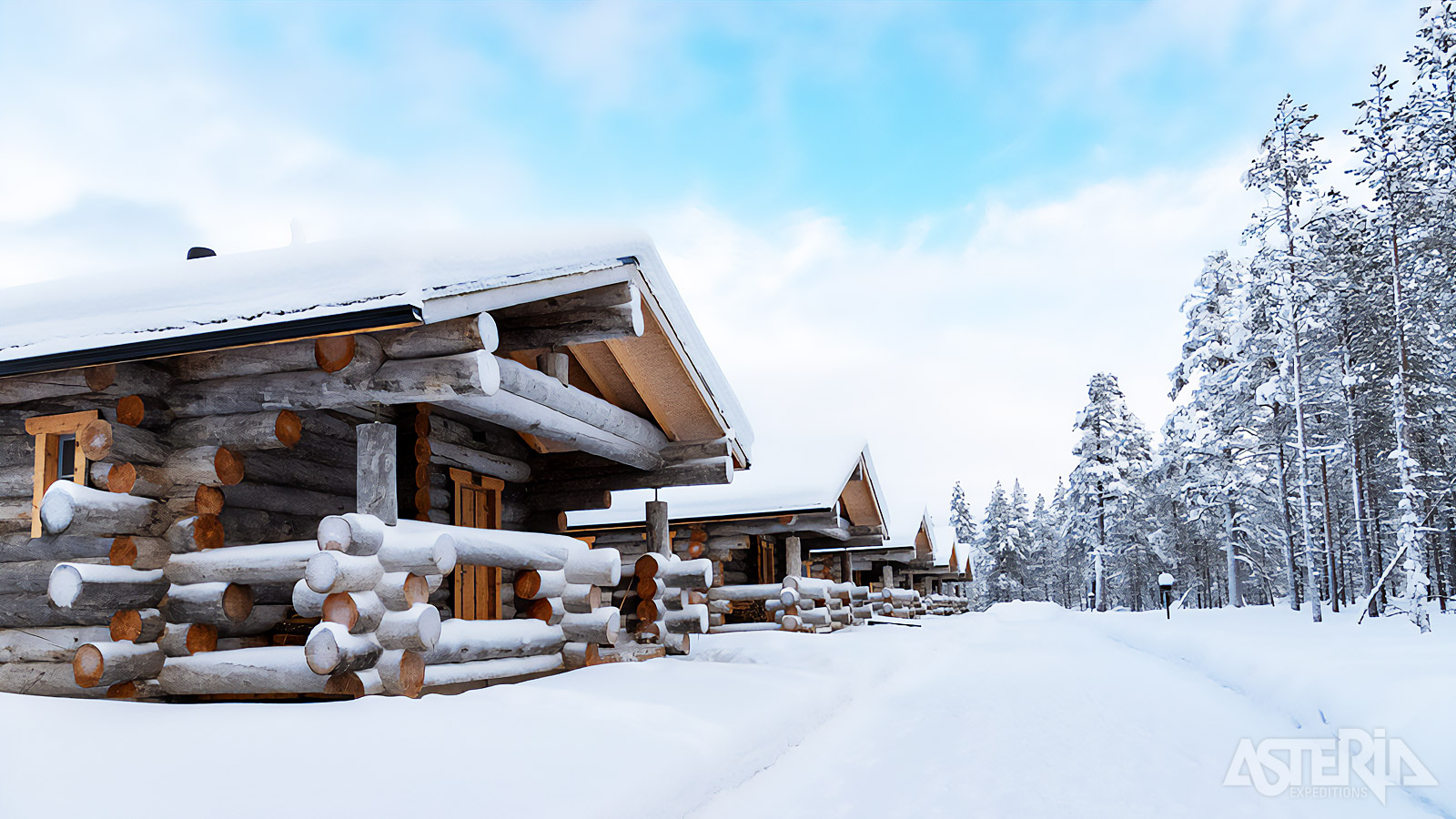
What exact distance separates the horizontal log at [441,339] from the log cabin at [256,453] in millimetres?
14

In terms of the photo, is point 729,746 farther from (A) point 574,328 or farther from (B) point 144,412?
(B) point 144,412

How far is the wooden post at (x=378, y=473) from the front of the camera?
610 cm

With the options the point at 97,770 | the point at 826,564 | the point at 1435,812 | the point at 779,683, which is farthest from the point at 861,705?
the point at 826,564

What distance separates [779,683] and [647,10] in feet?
36.5

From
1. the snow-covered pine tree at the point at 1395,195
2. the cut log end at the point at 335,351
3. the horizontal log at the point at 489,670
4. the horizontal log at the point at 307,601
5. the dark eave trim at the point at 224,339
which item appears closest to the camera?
the dark eave trim at the point at 224,339

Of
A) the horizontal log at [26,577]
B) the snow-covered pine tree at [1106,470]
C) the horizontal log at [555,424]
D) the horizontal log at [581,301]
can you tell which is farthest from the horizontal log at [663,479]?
the snow-covered pine tree at [1106,470]

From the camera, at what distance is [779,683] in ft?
25.1

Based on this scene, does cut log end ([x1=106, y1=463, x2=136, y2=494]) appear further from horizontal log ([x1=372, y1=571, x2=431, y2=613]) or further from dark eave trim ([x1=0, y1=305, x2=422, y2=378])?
horizontal log ([x1=372, y1=571, x2=431, y2=613])

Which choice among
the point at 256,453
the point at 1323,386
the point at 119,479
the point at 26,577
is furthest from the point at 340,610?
the point at 1323,386

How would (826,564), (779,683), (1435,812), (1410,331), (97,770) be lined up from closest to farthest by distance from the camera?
(97,770) → (1435,812) → (779,683) → (1410,331) → (826,564)

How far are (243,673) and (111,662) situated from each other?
2.68 ft

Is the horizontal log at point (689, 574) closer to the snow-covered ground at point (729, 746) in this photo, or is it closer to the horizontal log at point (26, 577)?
the snow-covered ground at point (729, 746)

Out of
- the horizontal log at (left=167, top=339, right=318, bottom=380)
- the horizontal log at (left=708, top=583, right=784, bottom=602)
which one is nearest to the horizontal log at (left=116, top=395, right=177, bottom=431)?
the horizontal log at (left=167, top=339, right=318, bottom=380)

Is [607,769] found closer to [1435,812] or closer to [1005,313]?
[1435,812]
